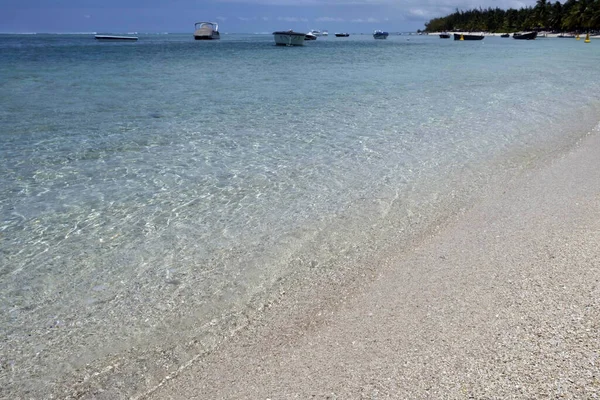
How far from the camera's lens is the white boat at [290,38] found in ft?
267

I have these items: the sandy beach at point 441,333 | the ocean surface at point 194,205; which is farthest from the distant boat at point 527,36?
the sandy beach at point 441,333

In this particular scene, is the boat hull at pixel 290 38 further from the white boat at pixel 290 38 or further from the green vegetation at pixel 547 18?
the green vegetation at pixel 547 18

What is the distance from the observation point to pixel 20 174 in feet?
28.8

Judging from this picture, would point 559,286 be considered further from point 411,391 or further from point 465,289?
point 411,391

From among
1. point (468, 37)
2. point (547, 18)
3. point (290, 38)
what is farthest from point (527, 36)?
point (290, 38)

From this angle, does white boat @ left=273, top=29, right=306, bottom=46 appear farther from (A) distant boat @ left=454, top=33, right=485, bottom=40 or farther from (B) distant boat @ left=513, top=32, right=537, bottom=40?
(B) distant boat @ left=513, top=32, right=537, bottom=40

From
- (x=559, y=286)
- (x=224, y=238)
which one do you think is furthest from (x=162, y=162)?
(x=559, y=286)

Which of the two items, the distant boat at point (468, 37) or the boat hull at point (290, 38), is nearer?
the boat hull at point (290, 38)

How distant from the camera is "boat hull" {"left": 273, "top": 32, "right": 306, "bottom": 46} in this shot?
3204 inches

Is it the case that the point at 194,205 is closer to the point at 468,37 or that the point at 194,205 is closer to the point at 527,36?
the point at 527,36

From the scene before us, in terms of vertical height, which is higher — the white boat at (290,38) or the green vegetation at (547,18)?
the green vegetation at (547,18)

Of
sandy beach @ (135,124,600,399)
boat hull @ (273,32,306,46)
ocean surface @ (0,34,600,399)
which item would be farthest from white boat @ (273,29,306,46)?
sandy beach @ (135,124,600,399)

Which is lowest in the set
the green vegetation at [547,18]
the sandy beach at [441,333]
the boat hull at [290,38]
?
the sandy beach at [441,333]

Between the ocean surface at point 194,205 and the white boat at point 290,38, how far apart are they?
224ft
